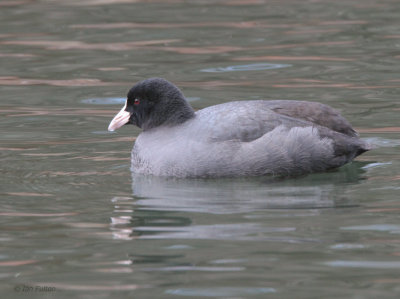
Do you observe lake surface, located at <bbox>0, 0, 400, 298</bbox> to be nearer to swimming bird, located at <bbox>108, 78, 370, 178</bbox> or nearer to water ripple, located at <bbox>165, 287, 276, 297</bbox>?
water ripple, located at <bbox>165, 287, 276, 297</bbox>

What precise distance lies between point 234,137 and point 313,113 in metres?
1.00

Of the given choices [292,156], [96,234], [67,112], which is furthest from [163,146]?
[67,112]

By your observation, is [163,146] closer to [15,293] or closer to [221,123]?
[221,123]

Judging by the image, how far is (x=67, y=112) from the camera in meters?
13.6

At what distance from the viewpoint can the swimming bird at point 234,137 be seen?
10.0 metres

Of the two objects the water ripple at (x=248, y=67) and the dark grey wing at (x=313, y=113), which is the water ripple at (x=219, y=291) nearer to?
the dark grey wing at (x=313, y=113)

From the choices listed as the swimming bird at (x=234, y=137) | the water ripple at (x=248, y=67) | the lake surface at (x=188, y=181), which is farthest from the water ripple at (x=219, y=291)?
the water ripple at (x=248, y=67)

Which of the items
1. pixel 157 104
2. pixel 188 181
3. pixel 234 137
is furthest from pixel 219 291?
pixel 157 104

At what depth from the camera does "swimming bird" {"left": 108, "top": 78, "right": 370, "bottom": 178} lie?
10023 millimetres

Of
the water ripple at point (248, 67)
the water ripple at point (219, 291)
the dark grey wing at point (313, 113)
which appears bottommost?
the water ripple at point (219, 291)

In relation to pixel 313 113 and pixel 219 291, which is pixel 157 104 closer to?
pixel 313 113

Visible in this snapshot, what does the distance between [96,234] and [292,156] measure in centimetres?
270

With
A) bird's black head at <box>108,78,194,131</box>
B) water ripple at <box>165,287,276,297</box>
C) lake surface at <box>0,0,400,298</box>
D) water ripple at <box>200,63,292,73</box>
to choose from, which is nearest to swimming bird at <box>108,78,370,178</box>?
bird's black head at <box>108,78,194,131</box>

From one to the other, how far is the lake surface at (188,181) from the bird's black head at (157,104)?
552 mm
